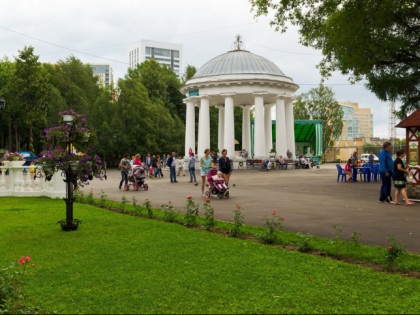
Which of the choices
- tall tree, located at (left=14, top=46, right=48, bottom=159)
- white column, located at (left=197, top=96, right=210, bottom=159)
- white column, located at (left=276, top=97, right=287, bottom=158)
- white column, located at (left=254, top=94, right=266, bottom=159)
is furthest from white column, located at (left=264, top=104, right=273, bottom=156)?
tall tree, located at (left=14, top=46, right=48, bottom=159)

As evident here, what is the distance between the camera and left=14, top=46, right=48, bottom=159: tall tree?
4453cm

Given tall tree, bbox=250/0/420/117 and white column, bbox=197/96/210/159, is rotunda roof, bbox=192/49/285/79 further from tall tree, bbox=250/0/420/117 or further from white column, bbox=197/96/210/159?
tall tree, bbox=250/0/420/117

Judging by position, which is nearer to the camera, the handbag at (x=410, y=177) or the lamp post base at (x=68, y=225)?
the lamp post base at (x=68, y=225)

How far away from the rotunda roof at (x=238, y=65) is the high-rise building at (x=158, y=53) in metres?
129

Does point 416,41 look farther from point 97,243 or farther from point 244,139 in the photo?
point 244,139

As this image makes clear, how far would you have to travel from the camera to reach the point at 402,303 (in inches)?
179

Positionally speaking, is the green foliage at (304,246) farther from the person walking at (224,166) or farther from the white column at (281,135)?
the white column at (281,135)

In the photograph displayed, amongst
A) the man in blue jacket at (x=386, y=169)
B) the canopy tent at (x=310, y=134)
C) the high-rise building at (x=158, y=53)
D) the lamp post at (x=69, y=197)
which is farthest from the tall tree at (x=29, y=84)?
the high-rise building at (x=158, y=53)

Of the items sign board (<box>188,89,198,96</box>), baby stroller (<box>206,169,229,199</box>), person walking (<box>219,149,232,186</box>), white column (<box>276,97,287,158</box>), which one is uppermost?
sign board (<box>188,89,198,96</box>)

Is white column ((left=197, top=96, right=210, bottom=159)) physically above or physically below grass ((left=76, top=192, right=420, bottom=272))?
above

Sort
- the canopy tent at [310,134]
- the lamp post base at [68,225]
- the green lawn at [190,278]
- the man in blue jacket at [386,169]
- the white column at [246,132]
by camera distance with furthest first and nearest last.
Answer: the canopy tent at [310,134] → the white column at [246,132] → the man in blue jacket at [386,169] → the lamp post base at [68,225] → the green lawn at [190,278]

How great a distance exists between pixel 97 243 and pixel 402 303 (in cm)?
537

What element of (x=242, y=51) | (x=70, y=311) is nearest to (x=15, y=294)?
(x=70, y=311)

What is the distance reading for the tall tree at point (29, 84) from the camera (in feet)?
146
